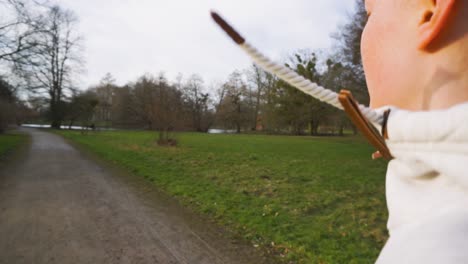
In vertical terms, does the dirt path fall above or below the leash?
below

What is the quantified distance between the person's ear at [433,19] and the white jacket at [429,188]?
161 mm

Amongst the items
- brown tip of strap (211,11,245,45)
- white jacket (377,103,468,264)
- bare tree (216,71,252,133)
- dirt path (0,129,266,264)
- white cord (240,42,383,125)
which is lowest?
dirt path (0,129,266,264)

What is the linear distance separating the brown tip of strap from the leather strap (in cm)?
25

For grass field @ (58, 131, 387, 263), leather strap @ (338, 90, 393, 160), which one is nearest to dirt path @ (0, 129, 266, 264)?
grass field @ (58, 131, 387, 263)

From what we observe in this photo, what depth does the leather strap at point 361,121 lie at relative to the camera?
0.57 m

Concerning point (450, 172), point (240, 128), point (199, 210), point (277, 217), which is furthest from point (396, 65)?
point (240, 128)

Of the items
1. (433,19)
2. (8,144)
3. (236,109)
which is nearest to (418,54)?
(433,19)

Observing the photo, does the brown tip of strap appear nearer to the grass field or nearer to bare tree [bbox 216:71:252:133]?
the grass field

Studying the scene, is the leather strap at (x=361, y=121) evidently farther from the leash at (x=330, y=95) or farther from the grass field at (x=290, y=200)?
the grass field at (x=290, y=200)

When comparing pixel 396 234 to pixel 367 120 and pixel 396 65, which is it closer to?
pixel 367 120

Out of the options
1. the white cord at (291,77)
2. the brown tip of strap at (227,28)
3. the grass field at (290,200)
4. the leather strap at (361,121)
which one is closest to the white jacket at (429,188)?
the leather strap at (361,121)

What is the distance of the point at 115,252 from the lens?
4270 mm

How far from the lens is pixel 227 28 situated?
2.05ft

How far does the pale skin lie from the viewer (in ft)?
1.83
